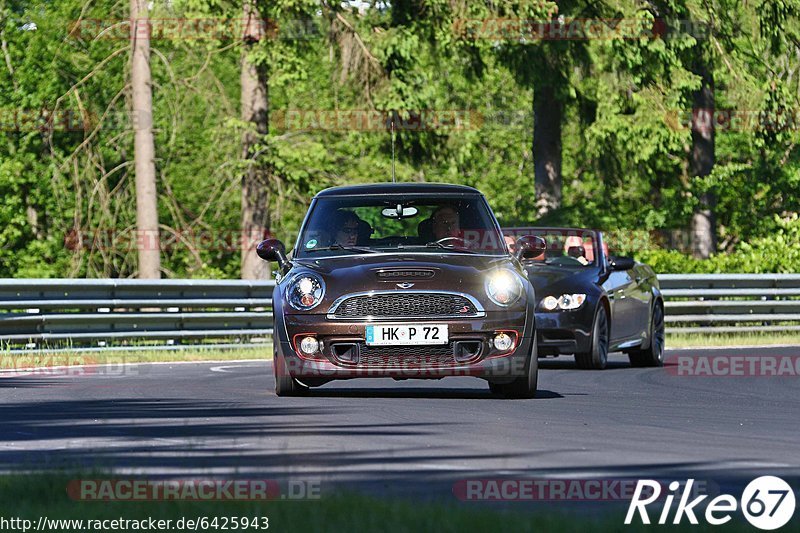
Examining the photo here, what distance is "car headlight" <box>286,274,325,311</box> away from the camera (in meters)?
12.1

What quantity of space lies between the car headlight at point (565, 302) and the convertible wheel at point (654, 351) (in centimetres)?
204

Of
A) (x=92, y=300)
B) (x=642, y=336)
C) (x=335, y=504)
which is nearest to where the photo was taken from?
(x=335, y=504)

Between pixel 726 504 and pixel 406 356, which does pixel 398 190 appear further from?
pixel 726 504

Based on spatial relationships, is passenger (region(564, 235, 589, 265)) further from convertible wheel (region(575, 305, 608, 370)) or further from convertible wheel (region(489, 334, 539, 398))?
convertible wheel (region(489, 334, 539, 398))

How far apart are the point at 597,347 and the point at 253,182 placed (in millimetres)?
15049

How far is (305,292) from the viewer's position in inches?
480

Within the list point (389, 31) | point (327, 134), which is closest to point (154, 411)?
point (389, 31)

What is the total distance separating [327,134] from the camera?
55.1 m

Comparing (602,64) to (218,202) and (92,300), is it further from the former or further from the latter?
(92,300)

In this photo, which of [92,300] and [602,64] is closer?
[92,300]

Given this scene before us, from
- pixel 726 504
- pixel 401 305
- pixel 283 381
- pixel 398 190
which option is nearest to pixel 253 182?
pixel 398 190

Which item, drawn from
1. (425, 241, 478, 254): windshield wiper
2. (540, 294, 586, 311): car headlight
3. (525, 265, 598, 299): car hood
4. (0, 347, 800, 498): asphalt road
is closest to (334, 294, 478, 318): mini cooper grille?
(0, 347, 800, 498): asphalt road

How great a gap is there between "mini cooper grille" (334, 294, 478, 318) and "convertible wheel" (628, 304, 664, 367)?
7.06 m

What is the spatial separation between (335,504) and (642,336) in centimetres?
1245
